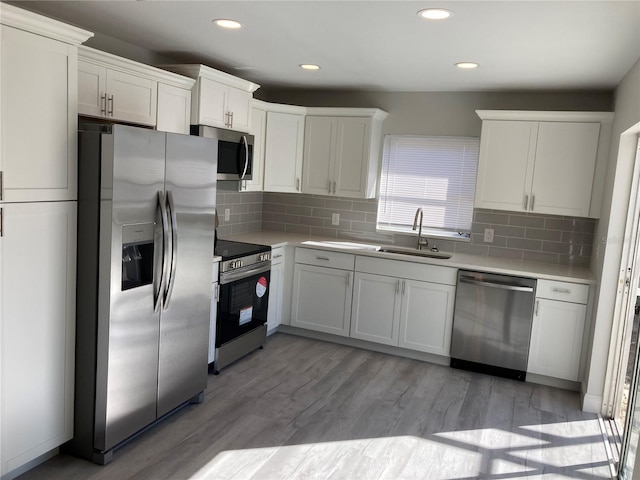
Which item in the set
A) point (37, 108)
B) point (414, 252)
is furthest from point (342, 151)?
point (37, 108)

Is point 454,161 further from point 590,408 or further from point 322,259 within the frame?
point 590,408

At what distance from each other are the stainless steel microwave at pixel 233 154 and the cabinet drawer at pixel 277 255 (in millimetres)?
704

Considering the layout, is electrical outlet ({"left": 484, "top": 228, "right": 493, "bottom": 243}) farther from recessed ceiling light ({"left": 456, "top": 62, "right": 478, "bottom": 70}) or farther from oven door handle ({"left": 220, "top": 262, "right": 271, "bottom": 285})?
oven door handle ({"left": 220, "top": 262, "right": 271, "bottom": 285})

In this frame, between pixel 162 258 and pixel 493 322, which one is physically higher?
pixel 162 258

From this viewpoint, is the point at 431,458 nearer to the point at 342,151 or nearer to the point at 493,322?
the point at 493,322

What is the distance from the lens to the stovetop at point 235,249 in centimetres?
386

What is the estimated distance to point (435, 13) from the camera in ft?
8.21

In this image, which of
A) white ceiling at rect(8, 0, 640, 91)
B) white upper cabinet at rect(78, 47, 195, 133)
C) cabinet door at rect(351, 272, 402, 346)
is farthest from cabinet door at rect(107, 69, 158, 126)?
cabinet door at rect(351, 272, 402, 346)

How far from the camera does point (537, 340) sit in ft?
13.1

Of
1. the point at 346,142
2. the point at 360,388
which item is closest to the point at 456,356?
the point at 360,388

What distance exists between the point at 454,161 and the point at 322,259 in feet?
4.92

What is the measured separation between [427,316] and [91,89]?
9.76 feet

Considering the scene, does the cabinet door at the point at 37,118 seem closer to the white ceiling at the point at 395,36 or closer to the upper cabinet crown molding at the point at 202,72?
the white ceiling at the point at 395,36

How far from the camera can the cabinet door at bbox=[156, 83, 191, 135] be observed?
339 centimetres
